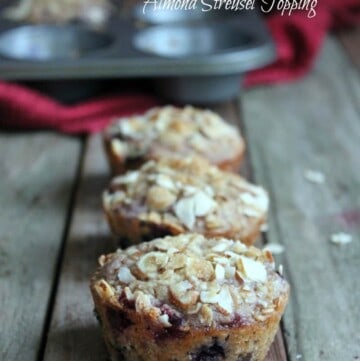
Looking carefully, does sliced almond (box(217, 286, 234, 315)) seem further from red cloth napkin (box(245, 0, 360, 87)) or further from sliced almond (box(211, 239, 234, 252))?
red cloth napkin (box(245, 0, 360, 87))

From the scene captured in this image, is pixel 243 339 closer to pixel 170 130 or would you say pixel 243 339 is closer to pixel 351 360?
pixel 351 360

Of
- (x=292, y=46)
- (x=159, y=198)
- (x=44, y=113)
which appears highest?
(x=159, y=198)

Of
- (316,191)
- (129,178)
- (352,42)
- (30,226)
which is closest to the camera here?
(129,178)

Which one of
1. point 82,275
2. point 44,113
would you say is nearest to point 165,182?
point 82,275

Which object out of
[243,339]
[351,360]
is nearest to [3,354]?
[243,339]

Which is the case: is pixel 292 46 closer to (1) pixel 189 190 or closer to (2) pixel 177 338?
(1) pixel 189 190

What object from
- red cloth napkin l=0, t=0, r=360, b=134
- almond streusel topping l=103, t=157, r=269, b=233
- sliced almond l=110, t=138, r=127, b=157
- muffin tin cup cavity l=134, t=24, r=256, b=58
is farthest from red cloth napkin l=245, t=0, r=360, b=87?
almond streusel topping l=103, t=157, r=269, b=233
